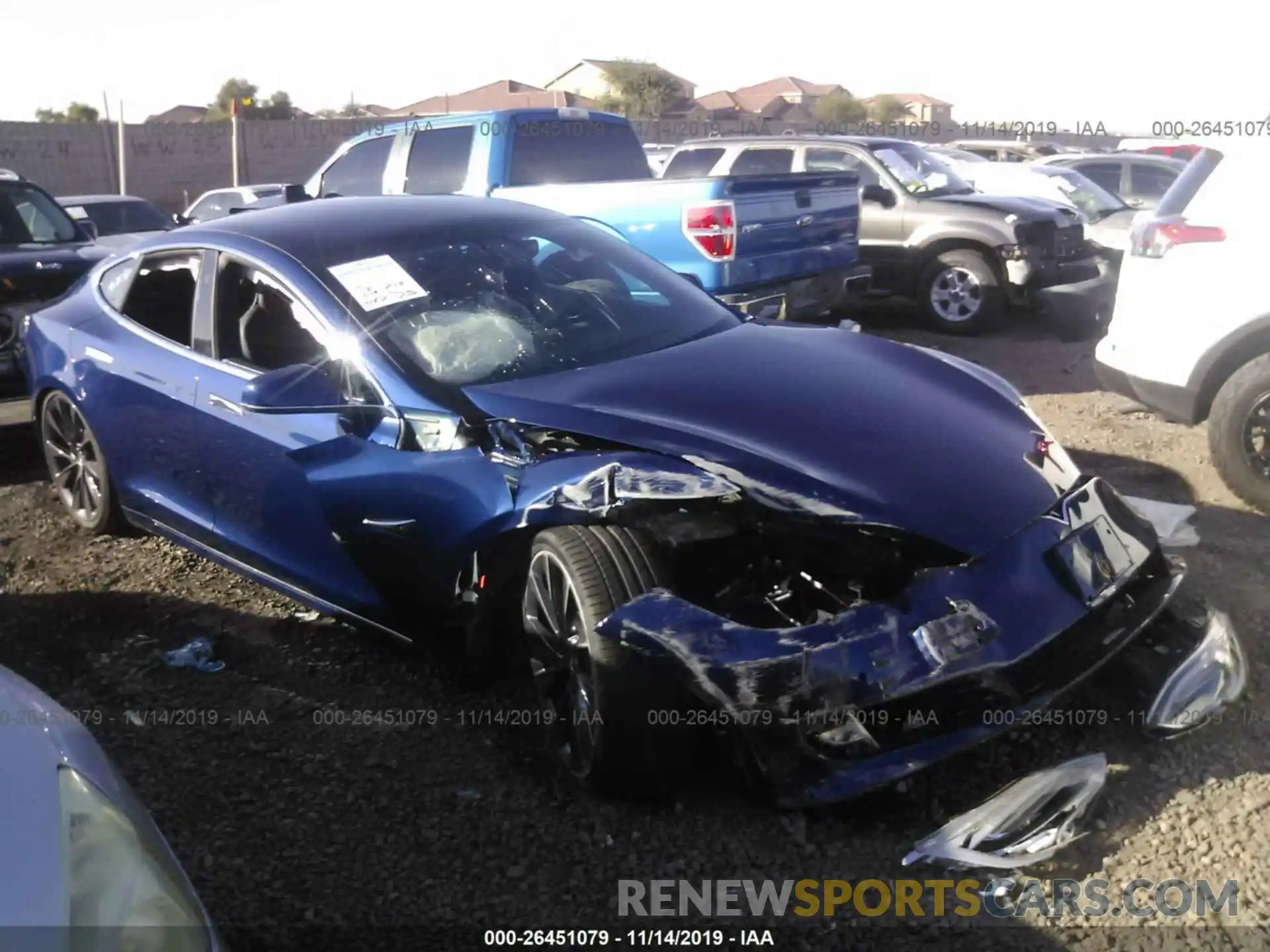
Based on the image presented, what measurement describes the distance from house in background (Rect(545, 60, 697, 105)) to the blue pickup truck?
47.1 metres

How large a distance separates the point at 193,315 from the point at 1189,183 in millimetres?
4640

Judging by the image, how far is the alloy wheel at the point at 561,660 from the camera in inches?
125

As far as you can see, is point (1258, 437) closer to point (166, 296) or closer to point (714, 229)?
point (714, 229)

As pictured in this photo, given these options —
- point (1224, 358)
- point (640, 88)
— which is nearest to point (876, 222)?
point (1224, 358)

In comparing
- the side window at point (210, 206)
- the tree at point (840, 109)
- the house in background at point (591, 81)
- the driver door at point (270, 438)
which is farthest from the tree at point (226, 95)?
the driver door at point (270, 438)

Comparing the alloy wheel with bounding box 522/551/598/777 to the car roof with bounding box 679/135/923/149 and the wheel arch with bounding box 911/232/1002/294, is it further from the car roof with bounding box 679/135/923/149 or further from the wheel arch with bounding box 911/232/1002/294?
the car roof with bounding box 679/135/923/149

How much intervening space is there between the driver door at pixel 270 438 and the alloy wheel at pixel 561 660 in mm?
693

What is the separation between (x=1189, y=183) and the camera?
565 centimetres

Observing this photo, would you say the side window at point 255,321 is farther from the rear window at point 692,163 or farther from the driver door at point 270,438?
the rear window at point 692,163

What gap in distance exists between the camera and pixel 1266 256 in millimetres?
5145

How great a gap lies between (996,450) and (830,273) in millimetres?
4617

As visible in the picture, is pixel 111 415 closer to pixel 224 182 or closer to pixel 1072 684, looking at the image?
pixel 1072 684

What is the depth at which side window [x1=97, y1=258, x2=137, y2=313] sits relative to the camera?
16.7ft

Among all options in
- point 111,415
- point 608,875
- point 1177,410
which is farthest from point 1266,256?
point 111,415
